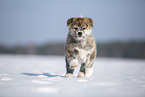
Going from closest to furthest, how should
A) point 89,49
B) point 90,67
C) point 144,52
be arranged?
point 89,49 → point 90,67 → point 144,52

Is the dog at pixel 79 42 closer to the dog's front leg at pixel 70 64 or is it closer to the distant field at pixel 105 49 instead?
the dog's front leg at pixel 70 64

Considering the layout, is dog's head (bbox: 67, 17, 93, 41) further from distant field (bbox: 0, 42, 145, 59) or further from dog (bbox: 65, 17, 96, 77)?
distant field (bbox: 0, 42, 145, 59)

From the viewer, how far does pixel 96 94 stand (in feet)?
8.79

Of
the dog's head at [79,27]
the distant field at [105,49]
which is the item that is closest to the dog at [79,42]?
the dog's head at [79,27]

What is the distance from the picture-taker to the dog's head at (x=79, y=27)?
13.0 ft

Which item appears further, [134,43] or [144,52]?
[134,43]

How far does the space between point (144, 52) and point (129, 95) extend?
22.9m

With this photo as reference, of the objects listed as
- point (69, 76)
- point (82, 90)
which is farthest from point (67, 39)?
point (82, 90)

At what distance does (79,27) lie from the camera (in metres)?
3.95

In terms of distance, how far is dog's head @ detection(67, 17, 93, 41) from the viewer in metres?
3.95

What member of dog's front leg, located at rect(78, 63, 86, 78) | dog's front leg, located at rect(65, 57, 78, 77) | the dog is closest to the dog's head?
the dog

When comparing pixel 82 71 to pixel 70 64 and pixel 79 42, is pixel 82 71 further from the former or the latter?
pixel 79 42

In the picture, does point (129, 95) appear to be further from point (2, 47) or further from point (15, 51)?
point (2, 47)

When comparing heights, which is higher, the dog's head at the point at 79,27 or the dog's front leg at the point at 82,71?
the dog's head at the point at 79,27
